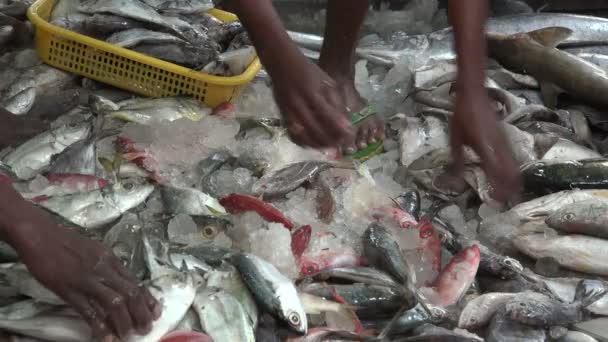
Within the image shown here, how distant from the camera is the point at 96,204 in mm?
2441

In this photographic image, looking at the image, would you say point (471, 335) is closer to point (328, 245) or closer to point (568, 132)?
point (328, 245)

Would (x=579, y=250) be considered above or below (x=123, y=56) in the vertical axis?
below

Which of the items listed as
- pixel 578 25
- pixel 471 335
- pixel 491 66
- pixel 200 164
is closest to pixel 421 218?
pixel 471 335

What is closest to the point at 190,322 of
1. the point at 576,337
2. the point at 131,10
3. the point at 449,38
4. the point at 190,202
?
the point at 190,202

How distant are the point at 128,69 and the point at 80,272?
73.2 inches

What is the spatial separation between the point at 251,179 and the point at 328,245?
56 centimetres

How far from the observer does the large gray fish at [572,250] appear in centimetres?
254

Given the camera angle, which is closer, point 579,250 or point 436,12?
point 579,250

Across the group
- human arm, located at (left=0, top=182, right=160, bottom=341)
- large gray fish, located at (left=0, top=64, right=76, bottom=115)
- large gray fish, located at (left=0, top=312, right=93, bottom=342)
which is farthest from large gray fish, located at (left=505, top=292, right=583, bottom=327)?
large gray fish, located at (left=0, top=64, right=76, bottom=115)

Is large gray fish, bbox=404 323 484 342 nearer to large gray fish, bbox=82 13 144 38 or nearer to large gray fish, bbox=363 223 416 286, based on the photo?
large gray fish, bbox=363 223 416 286

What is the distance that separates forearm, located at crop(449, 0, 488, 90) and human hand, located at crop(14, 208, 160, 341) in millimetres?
1175

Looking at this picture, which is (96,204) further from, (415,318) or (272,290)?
(415,318)

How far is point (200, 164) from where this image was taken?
2.89m

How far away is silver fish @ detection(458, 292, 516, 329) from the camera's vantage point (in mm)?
2232
